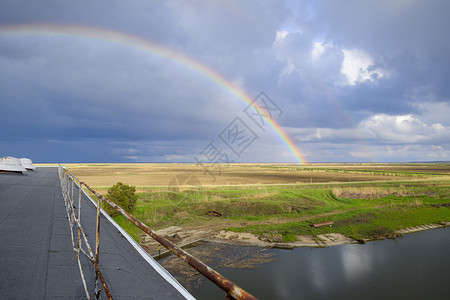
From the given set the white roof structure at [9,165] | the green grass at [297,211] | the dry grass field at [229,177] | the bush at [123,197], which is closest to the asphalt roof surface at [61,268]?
the green grass at [297,211]

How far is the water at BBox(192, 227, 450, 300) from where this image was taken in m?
13.6

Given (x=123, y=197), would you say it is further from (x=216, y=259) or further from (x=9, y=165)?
(x=9, y=165)

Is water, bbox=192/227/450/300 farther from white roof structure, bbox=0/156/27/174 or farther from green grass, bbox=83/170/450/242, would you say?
white roof structure, bbox=0/156/27/174

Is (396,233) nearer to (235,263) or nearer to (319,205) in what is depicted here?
(319,205)

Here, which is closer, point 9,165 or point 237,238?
point 237,238

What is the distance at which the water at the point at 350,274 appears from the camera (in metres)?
13.6

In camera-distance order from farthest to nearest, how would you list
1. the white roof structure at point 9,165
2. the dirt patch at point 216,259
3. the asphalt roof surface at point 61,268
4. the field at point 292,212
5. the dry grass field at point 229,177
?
the dry grass field at point 229,177 → the white roof structure at point 9,165 → the field at point 292,212 → the dirt patch at point 216,259 → the asphalt roof surface at point 61,268

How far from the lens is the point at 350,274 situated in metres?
16.0

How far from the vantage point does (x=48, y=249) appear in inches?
192

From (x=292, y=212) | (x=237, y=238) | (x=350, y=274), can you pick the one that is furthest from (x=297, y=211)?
(x=350, y=274)

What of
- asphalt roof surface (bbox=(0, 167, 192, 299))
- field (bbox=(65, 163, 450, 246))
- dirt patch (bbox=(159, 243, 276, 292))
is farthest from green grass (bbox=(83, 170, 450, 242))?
asphalt roof surface (bbox=(0, 167, 192, 299))

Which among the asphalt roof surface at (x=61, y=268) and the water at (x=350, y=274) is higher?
the asphalt roof surface at (x=61, y=268)

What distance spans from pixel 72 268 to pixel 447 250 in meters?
26.3

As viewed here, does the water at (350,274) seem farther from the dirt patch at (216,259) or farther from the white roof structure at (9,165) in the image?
the white roof structure at (9,165)
